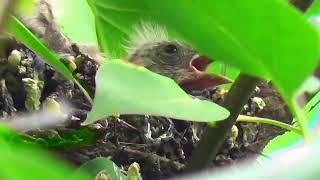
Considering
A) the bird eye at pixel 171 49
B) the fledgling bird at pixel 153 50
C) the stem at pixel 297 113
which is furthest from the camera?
the bird eye at pixel 171 49

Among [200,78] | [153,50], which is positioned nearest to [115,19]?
[200,78]

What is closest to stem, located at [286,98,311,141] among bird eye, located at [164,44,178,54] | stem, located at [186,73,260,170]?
stem, located at [186,73,260,170]

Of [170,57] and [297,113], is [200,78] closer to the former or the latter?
[170,57]

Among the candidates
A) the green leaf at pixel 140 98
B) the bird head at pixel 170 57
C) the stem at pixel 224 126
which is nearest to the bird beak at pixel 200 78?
the bird head at pixel 170 57

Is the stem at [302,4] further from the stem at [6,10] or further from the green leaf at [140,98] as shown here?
the stem at [6,10]

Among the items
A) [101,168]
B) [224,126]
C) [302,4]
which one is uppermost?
[302,4]
